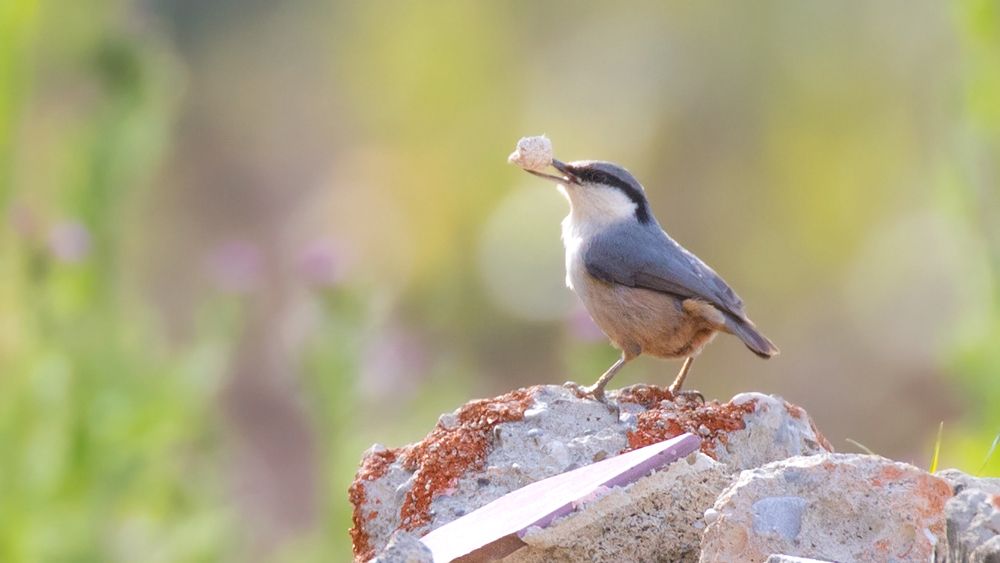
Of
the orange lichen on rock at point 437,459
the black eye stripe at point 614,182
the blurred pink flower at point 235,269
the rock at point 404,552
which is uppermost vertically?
the blurred pink flower at point 235,269

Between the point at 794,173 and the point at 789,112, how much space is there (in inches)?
35.2

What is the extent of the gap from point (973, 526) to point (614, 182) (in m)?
2.16

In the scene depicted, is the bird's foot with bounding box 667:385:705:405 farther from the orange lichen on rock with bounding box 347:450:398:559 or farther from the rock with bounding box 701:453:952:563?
the rock with bounding box 701:453:952:563

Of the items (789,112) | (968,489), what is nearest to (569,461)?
(968,489)

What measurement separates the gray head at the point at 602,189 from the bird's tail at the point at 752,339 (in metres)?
0.59

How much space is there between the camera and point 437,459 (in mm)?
2531

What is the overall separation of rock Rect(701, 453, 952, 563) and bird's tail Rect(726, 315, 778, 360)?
57.5 inches

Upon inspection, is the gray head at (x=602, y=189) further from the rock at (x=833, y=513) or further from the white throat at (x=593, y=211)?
the rock at (x=833, y=513)

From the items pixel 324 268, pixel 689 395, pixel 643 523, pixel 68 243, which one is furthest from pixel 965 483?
pixel 68 243

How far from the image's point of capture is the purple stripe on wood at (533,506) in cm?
206

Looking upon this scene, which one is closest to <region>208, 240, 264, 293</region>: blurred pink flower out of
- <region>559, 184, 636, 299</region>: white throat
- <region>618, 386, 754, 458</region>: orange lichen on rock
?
<region>559, 184, 636, 299</region>: white throat

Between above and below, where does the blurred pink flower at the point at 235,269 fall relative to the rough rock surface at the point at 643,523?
above

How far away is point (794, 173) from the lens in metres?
11.5

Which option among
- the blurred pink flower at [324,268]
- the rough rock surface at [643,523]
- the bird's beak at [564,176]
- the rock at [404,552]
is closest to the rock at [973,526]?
the rough rock surface at [643,523]
